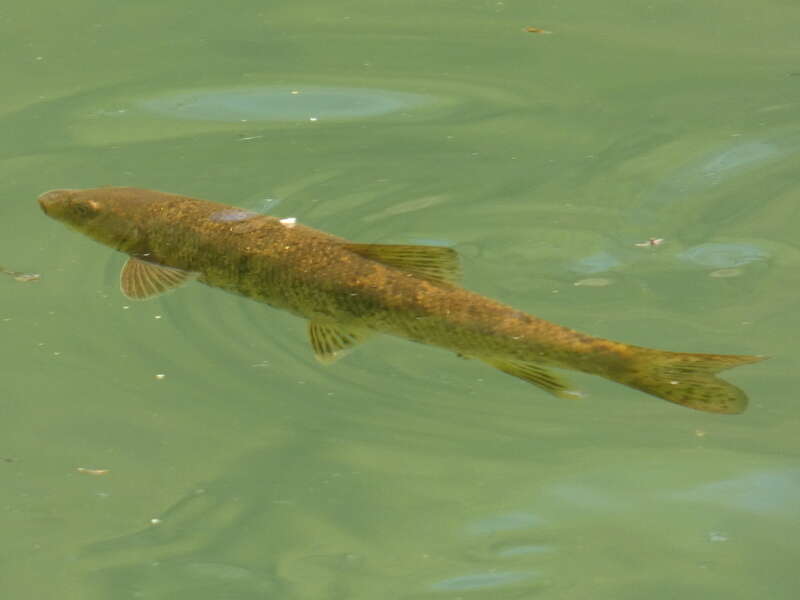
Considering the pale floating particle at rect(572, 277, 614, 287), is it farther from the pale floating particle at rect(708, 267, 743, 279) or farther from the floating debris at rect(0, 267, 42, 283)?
the floating debris at rect(0, 267, 42, 283)

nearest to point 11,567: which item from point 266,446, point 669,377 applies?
point 266,446

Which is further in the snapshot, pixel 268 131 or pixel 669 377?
pixel 268 131

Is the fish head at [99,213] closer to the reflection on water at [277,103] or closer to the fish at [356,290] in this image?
the fish at [356,290]

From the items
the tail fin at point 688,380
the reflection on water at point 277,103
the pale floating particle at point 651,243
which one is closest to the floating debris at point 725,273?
the pale floating particle at point 651,243

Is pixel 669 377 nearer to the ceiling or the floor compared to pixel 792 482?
nearer to the ceiling

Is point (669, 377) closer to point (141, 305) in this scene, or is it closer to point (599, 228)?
point (599, 228)

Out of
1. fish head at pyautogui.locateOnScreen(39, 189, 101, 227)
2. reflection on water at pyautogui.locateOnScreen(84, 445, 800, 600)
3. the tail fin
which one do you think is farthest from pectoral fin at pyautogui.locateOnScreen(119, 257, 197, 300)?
the tail fin

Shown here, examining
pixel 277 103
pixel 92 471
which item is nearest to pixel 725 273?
pixel 277 103
